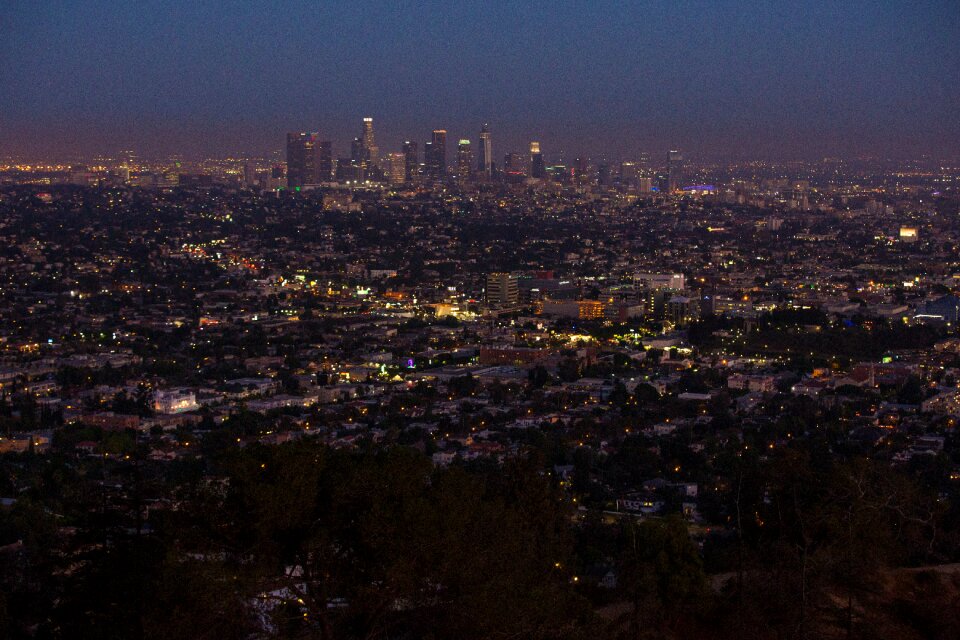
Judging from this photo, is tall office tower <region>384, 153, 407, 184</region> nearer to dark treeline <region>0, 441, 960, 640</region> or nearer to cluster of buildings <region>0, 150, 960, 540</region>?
cluster of buildings <region>0, 150, 960, 540</region>

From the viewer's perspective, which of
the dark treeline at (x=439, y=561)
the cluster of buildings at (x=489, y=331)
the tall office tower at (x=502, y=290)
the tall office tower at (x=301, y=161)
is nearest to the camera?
the dark treeline at (x=439, y=561)

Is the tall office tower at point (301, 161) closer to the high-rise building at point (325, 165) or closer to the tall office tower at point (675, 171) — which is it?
the high-rise building at point (325, 165)

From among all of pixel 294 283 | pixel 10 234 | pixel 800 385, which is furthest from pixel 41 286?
pixel 800 385

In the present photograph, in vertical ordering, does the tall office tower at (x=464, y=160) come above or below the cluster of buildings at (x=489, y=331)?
above

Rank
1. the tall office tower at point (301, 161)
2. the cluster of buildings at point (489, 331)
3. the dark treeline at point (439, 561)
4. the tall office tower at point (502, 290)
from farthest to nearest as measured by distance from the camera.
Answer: the tall office tower at point (301, 161), the tall office tower at point (502, 290), the cluster of buildings at point (489, 331), the dark treeline at point (439, 561)

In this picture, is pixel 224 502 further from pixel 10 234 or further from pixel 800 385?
pixel 10 234

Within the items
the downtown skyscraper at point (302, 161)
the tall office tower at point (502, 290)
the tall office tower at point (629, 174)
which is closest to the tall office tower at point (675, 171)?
the tall office tower at point (629, 174)

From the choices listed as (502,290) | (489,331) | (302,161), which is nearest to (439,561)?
(489,331)
